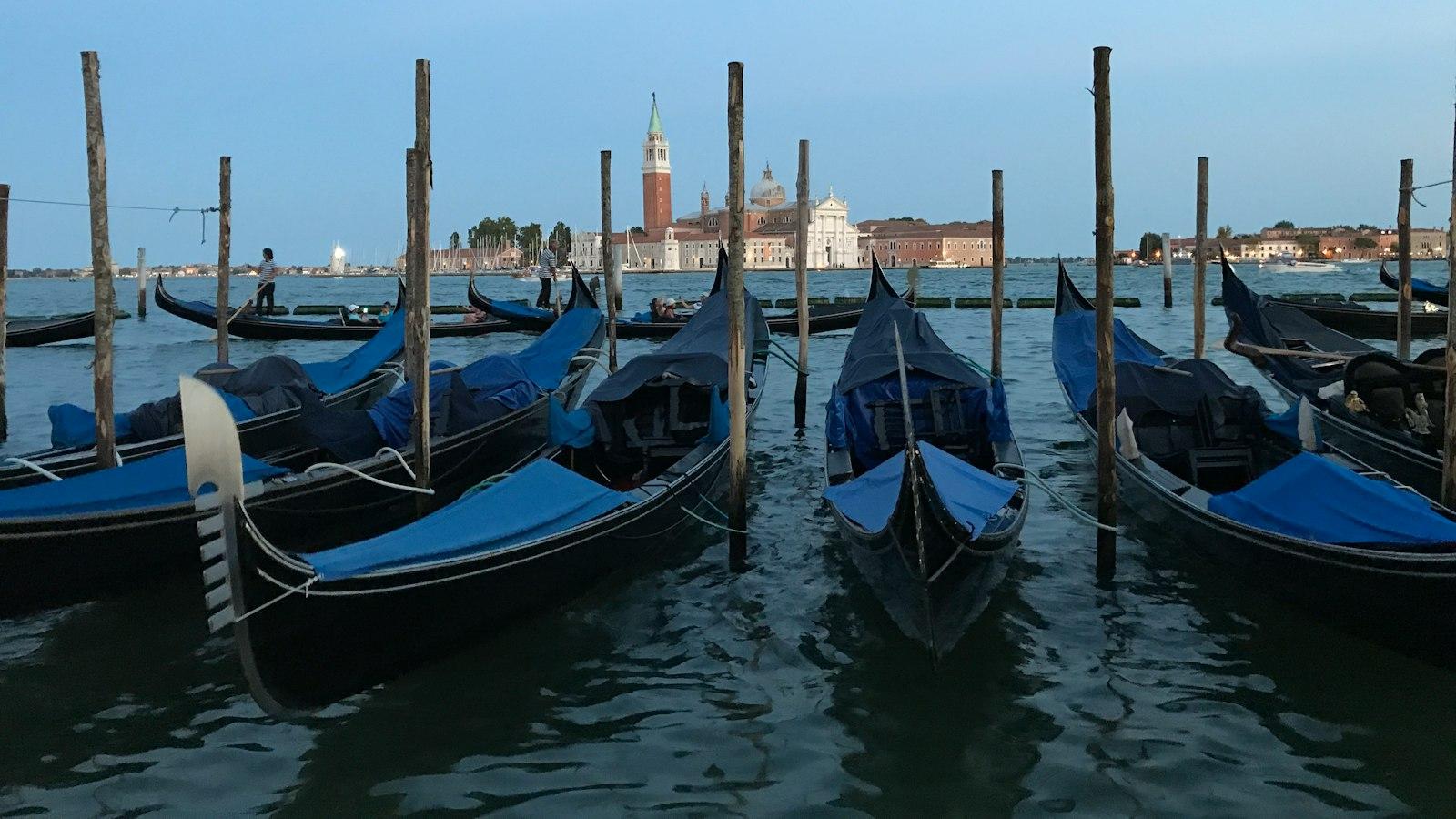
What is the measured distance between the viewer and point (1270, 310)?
30.1 ft

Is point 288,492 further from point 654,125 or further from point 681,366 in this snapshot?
point 654,125

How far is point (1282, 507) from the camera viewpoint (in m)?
4.12

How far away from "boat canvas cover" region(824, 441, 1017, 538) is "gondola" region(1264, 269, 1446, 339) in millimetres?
12065

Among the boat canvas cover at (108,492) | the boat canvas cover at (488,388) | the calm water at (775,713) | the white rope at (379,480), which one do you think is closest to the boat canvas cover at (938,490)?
the calm water at (775,713)

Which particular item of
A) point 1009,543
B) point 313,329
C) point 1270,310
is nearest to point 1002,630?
point 1009,543

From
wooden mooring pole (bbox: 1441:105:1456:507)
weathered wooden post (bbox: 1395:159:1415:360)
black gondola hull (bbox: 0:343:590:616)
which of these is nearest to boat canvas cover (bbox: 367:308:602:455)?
black gondola hull (bbox: 0:343:590:616)

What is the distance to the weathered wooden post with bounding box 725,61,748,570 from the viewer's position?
→ 15.7 feet

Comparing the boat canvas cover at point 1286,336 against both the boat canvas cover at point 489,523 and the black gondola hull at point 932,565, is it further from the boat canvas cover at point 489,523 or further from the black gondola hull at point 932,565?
the boat canvas cover at point 489,523

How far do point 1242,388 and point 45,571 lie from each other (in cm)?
517

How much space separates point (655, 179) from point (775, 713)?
88.8 metres

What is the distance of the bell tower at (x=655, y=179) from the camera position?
8694cm

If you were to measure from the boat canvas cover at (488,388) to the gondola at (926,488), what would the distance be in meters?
1.91

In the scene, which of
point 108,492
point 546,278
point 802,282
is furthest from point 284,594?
point 546,278

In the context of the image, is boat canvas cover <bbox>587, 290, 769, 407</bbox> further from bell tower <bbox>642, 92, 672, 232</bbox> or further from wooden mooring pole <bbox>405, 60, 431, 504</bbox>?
bell tower <bbox>642, 92, 672, 232</bbox>
